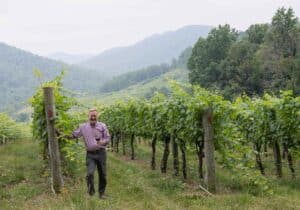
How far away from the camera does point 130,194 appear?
11.0 meters

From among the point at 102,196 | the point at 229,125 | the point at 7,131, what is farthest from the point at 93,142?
the point at 7,131

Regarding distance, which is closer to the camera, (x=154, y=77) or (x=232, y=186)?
(x=232, y=186)

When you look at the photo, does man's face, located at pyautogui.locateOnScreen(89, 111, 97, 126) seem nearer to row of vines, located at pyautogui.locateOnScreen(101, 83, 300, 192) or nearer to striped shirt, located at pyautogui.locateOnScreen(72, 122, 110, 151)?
striped shirt, located at pyautogui.locateOnScreen(72, 122, 110, 151)

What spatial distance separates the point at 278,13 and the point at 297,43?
4.33 meters

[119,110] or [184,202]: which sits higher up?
[119,110]

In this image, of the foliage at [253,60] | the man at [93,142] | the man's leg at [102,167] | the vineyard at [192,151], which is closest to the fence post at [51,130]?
the vineyard at [192,151]

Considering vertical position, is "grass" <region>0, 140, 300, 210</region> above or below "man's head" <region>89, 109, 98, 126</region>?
below

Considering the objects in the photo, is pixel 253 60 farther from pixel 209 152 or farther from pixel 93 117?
pixel 93 117

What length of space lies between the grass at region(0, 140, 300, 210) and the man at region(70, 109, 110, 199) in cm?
57

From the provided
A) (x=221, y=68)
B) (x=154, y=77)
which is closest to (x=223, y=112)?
(x=221, y=68)

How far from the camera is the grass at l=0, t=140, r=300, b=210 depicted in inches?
363

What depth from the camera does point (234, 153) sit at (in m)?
12.6

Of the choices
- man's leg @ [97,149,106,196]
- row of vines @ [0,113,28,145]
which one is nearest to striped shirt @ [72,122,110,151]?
man's leg @ [97,149,106,196]

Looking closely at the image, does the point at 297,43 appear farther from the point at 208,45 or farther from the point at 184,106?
the point at 184,106
